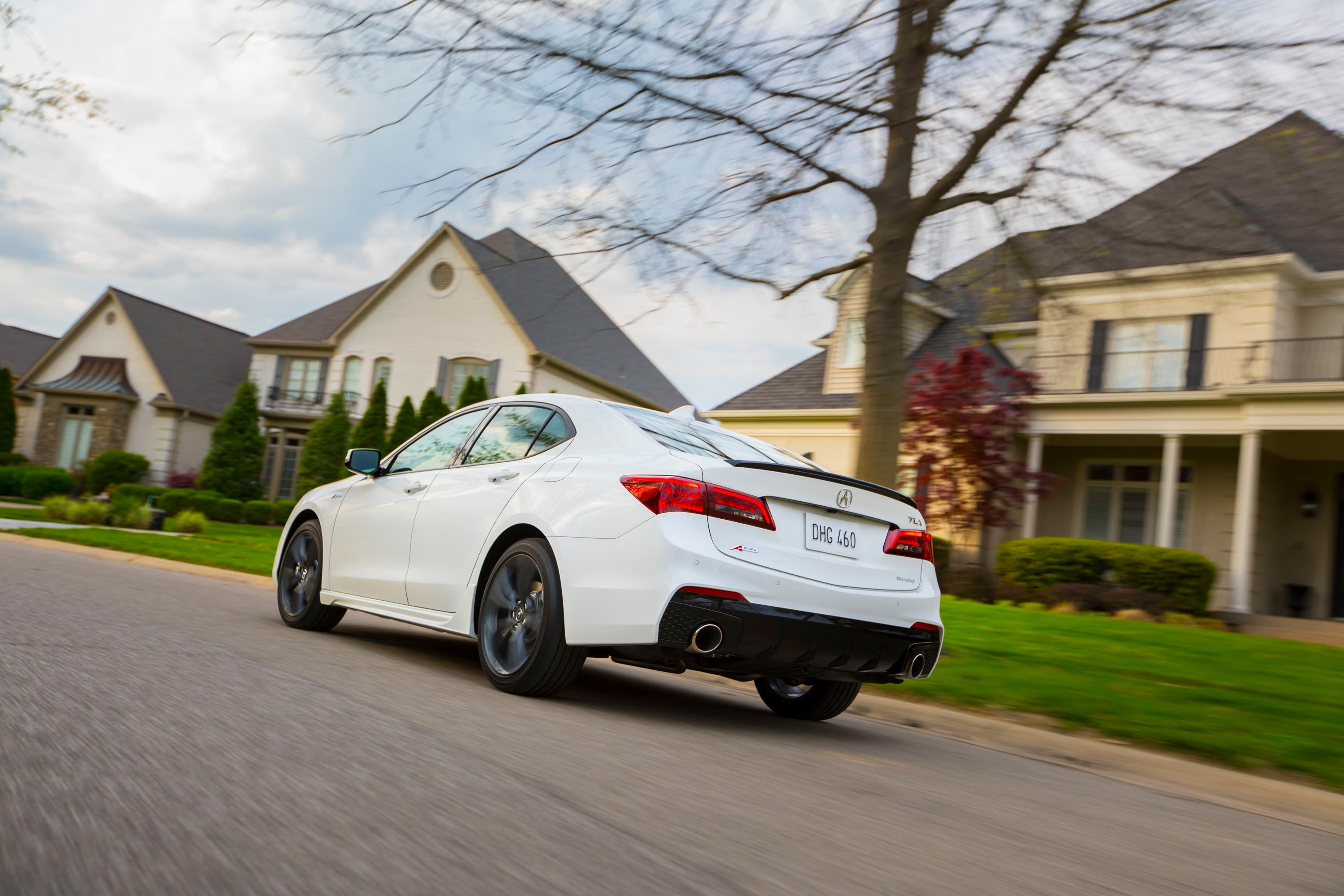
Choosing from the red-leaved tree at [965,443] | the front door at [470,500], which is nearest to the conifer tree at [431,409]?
the red-leaved tree at [965,443]

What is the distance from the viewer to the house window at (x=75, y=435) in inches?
1571

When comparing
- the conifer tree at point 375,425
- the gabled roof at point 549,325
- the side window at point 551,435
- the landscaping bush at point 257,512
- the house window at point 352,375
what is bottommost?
the landscaping bush at point 257,512

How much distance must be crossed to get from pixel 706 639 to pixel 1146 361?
19305mm

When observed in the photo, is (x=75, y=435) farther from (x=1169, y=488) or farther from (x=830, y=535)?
(x=830, y=535)

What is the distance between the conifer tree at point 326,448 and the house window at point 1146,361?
22083mm

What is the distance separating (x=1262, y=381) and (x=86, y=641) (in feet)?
62.0

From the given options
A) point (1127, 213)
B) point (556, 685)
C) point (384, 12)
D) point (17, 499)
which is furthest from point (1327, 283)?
point (17, 499)

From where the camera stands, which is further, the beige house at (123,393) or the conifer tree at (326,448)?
the beige house at (123,393)

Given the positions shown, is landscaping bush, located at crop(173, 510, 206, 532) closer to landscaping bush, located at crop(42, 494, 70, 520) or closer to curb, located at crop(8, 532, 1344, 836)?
landscaping bush, located at crop(42, 494, 70, 520)

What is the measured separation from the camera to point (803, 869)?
2.80 m

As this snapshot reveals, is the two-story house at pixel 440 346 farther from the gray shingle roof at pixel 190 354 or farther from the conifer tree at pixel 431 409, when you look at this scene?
the gray shingle roof at pixel 190 354

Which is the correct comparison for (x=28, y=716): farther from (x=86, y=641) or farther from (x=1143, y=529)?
(x=1143, y=529)

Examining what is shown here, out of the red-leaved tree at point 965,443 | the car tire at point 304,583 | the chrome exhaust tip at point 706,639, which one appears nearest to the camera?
the chrome exhaust tip at point 706,639

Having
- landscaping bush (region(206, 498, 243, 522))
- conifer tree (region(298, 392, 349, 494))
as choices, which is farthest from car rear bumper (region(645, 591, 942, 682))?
conifer tree (region(298, 392, 349, 494))
